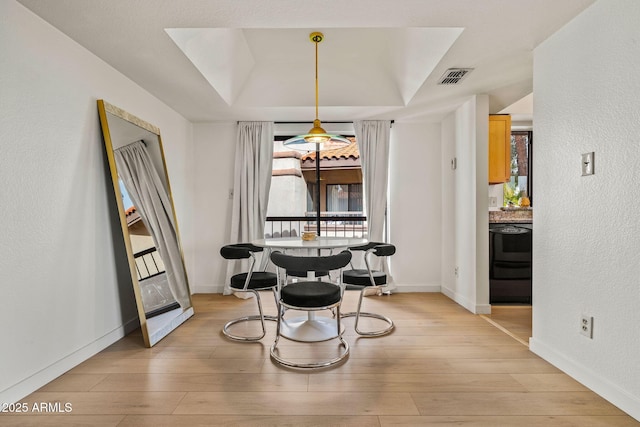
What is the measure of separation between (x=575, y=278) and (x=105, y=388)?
A: 9.34 feet

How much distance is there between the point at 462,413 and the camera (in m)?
1.71

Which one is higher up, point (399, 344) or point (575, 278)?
point (575, 278)

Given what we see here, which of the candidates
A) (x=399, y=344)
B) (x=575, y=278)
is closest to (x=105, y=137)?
(x=399, y=344)

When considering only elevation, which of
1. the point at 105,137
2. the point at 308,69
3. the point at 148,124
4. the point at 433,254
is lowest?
the point at 433,254

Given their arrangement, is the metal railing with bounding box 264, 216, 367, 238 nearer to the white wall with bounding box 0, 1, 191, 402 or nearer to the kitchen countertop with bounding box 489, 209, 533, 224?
the kitchen countertop with bounding box 489, 209, 533, 224

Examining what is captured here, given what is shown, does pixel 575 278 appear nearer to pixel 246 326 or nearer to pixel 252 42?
pixel 246 326

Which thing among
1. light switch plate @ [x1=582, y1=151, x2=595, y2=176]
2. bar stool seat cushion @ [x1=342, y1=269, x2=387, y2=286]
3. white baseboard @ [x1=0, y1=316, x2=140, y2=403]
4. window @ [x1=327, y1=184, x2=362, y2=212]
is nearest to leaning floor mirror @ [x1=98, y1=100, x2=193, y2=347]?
white baseboard @ [x1=0, y1=316, x2=140, y2=403]

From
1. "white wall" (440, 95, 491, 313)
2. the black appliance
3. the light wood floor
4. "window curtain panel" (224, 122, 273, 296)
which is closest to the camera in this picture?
the light wood floor

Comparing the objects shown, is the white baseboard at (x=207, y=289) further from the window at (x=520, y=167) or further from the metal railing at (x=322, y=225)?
the window at (x=520, y=167)

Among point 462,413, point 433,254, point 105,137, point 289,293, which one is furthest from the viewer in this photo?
point 433,254

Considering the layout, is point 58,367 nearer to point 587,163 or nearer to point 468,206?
point 587,163

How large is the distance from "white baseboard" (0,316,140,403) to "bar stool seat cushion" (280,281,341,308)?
139 centimetres

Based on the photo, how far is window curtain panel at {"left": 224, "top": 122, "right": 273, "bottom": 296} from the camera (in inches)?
164

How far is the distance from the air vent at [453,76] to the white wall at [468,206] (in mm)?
510
